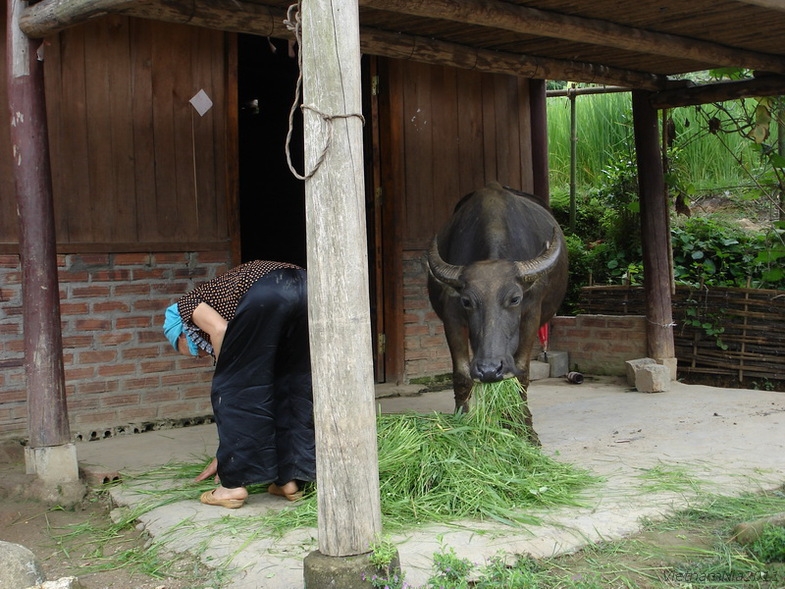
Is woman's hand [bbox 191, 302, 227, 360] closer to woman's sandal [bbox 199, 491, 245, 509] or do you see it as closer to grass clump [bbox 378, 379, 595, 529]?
woman's sandal [bbox 199, 491, 245, 509]

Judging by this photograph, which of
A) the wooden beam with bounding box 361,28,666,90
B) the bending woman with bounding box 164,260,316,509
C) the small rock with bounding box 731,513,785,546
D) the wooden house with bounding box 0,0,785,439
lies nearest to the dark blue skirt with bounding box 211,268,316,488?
the bending woman with bounding box 164,260,316,509

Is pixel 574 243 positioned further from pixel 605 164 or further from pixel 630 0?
pixel 630 0

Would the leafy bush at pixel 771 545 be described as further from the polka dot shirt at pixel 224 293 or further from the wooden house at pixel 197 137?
the wooden house at pixel 197 137

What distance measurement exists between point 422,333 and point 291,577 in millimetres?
4519

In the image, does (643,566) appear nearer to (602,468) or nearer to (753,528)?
(753,528)

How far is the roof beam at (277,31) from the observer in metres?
4.65

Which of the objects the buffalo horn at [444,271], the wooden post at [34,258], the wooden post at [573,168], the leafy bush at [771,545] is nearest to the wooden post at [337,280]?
the leafy bush at [771,545]

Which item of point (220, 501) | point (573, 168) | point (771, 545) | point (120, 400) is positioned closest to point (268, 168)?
point (573, 168)

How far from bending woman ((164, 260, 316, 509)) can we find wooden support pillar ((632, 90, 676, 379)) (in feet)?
15.3

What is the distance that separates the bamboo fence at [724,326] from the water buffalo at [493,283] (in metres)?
2.75

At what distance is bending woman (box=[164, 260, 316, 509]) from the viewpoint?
4266 mm

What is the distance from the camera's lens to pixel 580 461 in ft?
17.3

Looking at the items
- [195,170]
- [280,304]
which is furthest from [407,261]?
[280,304]

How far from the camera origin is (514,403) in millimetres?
5113
